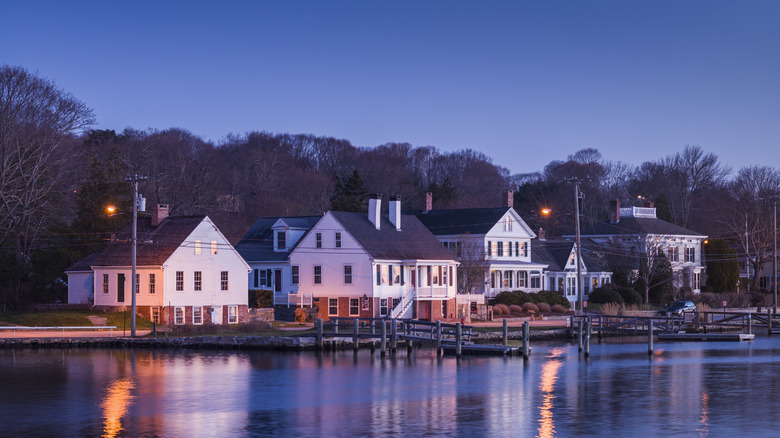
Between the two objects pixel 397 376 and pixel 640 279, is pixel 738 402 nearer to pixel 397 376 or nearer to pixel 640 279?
pixel 397 376

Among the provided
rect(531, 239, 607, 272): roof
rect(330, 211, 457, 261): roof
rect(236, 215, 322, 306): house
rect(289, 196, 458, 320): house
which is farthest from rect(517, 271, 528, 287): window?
rect(236, 215, 322, 306): house

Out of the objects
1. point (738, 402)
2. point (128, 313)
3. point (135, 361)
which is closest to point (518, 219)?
point (128, 313)

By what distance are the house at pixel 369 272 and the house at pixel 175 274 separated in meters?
6.30

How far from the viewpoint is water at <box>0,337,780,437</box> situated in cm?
3105

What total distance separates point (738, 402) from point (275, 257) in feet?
154

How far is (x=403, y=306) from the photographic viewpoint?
243 feet

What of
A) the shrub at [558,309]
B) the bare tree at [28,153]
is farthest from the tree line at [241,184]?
the shrub at [558,309]

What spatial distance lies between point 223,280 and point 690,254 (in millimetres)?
56709


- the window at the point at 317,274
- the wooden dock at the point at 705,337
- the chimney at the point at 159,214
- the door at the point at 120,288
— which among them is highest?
the chimney at the point at 159,214

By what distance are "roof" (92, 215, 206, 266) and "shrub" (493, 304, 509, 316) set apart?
2334 cm

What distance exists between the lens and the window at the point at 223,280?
232ft

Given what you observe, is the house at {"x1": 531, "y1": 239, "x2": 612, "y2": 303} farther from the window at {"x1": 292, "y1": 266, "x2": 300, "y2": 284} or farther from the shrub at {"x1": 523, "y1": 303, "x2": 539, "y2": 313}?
the window at {"x1": 292, "y1": 266, "x2": 300, "y2": 284}

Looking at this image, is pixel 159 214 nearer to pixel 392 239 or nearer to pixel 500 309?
pixel 392 239

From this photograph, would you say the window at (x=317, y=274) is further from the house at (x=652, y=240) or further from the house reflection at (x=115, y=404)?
the house at (x=652, y=240)
